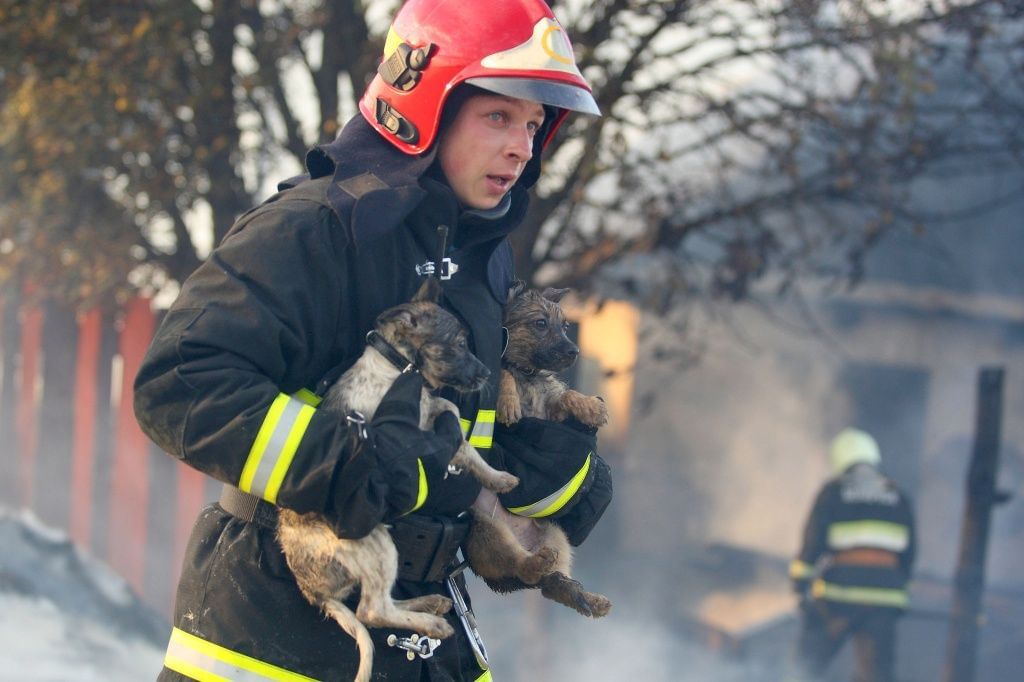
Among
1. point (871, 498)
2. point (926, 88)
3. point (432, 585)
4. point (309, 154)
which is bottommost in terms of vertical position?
point (871, 498)

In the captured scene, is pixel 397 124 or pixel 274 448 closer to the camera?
pixel 274 448

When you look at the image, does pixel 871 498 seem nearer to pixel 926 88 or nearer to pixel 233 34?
pixel 926 88

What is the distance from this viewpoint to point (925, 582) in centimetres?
1109

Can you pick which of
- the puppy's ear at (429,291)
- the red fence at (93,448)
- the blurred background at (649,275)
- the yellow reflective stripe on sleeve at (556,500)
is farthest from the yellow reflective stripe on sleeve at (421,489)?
the red fence at (93,448)

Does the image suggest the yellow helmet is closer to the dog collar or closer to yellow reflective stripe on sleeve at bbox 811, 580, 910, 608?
yellow reflective stripe on sleeve at bbox 811, 580, 910, 608

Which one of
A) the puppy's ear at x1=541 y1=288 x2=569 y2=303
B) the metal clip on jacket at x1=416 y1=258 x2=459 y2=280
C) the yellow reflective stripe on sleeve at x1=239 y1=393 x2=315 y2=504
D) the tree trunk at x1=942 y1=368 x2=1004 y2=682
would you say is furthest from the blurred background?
the yellow reflective stripe on sleeve at x1=239 y1=393 x2=315 y2=504

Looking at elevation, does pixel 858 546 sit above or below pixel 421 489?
below

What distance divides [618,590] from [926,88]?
657 centimetres

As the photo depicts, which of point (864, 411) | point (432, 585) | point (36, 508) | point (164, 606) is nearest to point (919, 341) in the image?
point (864, 411)

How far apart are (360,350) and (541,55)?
2.53ft

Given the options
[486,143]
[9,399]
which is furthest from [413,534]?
[9,399]

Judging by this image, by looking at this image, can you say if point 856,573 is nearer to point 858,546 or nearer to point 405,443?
point 858,546

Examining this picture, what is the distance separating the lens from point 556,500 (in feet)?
8.56

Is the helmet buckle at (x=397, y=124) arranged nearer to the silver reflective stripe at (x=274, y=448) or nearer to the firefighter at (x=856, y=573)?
the silver reflective stripe at (x=274, y=448)
